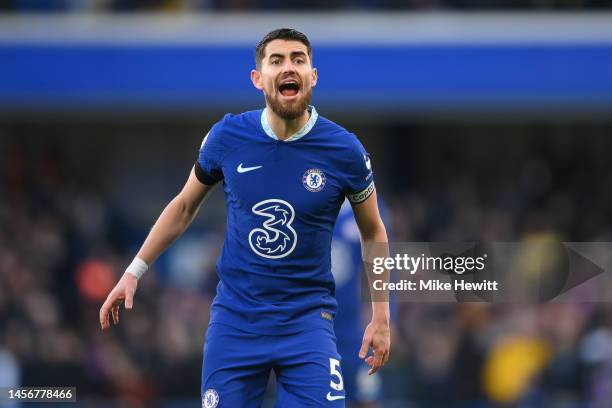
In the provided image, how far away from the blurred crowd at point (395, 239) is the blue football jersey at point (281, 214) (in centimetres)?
553

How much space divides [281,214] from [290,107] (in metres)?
0.48

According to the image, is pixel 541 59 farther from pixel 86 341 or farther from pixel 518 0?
pixel 86 341

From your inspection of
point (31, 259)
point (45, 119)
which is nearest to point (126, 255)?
point (31, 259)

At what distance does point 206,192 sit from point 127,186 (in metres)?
12.0

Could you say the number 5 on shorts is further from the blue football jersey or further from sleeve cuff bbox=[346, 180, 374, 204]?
sleeve cuff bbox=[346, 180, 374, 204]

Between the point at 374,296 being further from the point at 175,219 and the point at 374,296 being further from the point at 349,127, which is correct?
Answer: the point at 349,127

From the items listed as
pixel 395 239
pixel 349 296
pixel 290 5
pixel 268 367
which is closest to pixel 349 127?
pixel 290 5

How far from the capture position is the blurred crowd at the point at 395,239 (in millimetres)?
12633

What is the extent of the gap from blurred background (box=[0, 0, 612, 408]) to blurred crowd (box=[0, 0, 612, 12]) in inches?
0.9

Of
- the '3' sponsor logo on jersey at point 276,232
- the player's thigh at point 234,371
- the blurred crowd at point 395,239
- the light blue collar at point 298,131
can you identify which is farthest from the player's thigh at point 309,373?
the blurred crowd at point 395,239

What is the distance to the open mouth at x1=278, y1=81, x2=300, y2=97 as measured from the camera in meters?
5.96

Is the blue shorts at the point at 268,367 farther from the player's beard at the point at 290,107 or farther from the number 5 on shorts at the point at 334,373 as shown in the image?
the player's beard at the point at 290,107

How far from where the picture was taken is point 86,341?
541 inches

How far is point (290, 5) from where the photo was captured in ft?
53.3
